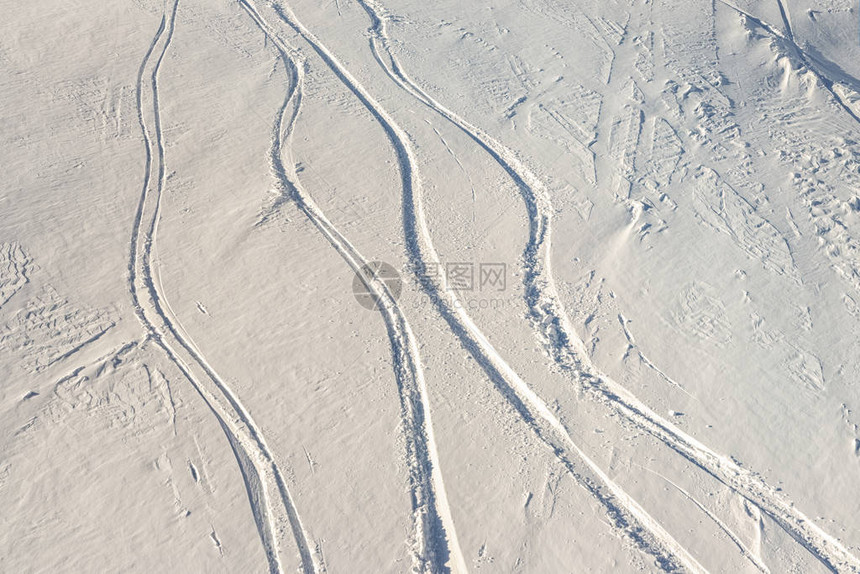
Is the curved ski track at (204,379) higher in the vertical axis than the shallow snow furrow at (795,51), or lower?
higher

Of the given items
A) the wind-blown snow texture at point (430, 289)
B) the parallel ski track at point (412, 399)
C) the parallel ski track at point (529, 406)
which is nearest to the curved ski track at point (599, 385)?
the wind-blown snow texture at point (430, 289)

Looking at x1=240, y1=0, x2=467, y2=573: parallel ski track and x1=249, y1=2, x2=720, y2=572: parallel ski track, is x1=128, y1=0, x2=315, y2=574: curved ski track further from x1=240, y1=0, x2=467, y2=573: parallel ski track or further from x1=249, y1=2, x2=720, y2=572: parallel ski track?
x1=249, y1=2, x2=720, y2=572: parallel ski track

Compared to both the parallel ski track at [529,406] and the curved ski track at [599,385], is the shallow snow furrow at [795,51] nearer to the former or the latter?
the curved ski track at [599,385]

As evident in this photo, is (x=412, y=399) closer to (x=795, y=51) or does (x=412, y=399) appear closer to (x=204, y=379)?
(x=204, y=379)

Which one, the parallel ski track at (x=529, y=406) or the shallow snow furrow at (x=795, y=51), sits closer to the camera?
the parallel ski track at (x=529, y=406)

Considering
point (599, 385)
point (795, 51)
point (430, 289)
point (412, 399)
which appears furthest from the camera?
point (795, 51)

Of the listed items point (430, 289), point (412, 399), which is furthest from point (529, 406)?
point (430, 289)

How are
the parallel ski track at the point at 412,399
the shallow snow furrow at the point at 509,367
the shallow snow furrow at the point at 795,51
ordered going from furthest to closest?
the shallow snow furrow at the point at 795,51
the shallow snow furrow at the point at 509,367
the parallel ski track at the point at 412,399

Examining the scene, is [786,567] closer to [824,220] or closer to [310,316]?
[824,220]
